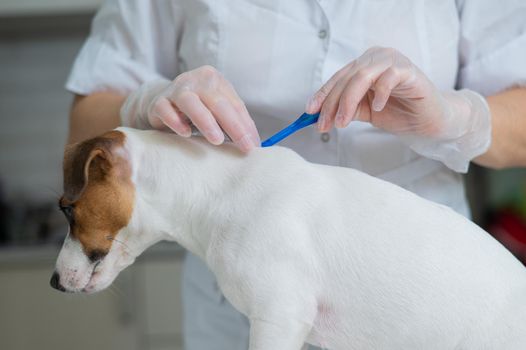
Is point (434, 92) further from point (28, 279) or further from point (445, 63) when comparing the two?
point (28, 279)

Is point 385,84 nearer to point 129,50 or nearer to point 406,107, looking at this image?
point 406,107

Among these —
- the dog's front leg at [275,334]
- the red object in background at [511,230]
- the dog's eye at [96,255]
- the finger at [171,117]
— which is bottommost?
the red object in background at [511,230]

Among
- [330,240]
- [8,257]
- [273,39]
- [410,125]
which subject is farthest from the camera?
[8,257]

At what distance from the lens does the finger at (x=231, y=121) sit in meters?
0.80

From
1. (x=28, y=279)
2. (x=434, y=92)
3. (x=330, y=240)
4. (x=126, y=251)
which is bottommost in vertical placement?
(x=28, y=279)

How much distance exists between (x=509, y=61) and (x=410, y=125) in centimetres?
23

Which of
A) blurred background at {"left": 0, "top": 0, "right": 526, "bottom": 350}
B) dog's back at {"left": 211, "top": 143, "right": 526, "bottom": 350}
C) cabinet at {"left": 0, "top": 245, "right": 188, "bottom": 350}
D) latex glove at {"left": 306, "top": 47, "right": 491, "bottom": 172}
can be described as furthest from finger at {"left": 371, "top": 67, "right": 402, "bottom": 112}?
cabinet at {"left": 0, "top": 245, "right": 188, "bottom": 350}

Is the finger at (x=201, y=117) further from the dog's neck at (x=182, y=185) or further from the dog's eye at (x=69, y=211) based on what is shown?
the dog's eye at (x=69, y=211)

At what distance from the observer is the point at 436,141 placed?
912 mm

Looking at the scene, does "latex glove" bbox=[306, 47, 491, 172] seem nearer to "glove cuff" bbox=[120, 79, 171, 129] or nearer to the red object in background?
"glove cuff" bbox=[120, 79, 171, 129]

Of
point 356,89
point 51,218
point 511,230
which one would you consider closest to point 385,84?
point 356,89

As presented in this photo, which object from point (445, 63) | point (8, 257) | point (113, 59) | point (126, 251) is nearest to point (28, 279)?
point (8, 257)

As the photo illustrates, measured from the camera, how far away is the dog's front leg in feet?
2.37

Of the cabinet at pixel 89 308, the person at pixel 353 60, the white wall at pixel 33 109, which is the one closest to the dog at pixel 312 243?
the person at pixel 353 60
